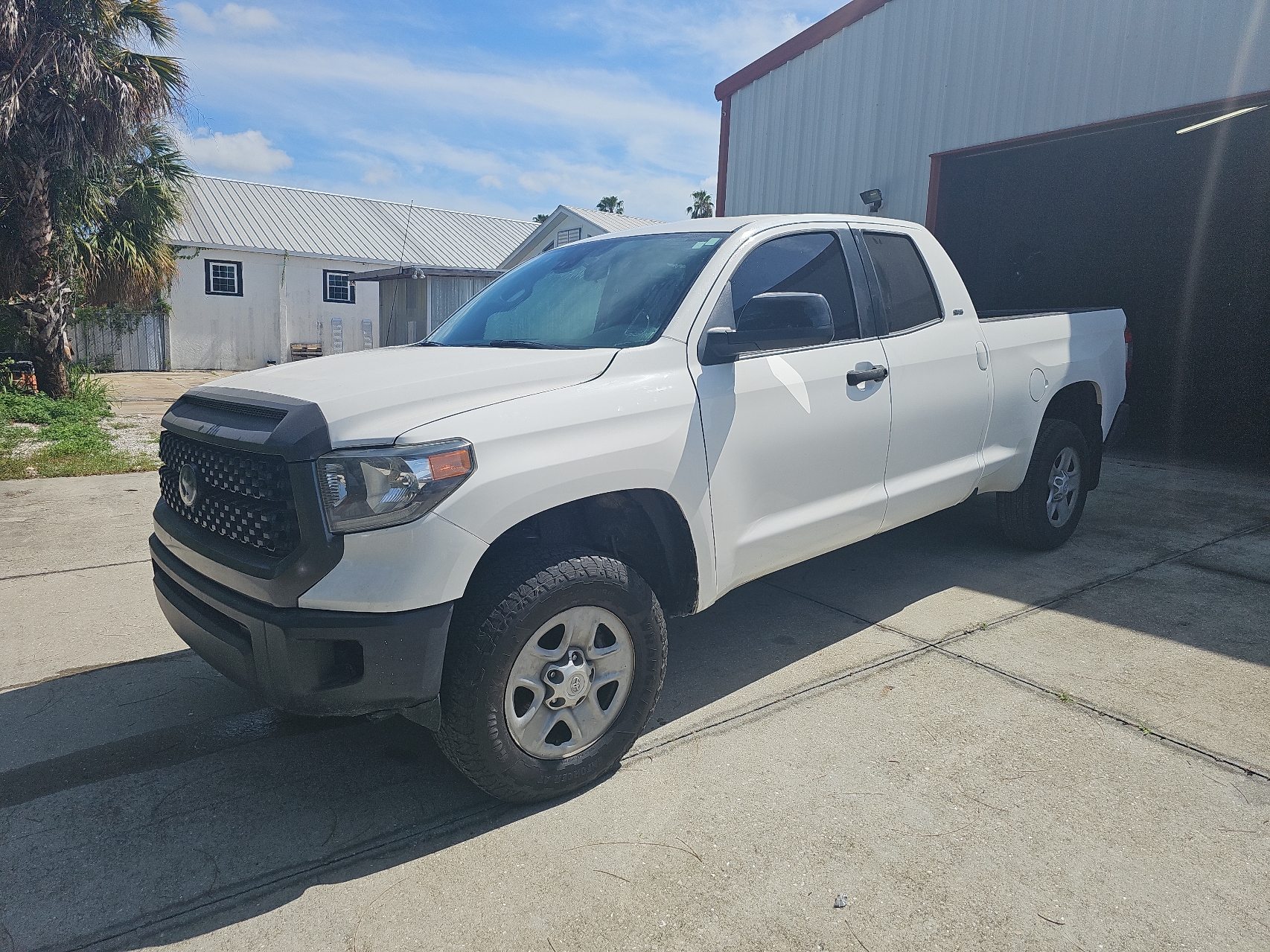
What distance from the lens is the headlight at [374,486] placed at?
2428 millimetres

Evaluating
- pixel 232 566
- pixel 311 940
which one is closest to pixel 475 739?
pixel 311 940

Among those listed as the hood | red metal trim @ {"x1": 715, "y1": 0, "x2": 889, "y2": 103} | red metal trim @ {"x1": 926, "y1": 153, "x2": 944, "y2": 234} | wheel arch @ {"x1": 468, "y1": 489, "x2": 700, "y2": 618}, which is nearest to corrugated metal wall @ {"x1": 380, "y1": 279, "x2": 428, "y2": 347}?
red metal trim @ {"x1": 715, "y1": 0, "x2": 889, "y2": 103}

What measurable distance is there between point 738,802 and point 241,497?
1.82 meters

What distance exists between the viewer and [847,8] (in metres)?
11.3

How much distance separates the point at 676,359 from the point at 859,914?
1.83m

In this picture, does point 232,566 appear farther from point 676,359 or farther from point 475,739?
point 676,359

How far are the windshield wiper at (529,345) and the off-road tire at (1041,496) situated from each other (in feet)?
10.1

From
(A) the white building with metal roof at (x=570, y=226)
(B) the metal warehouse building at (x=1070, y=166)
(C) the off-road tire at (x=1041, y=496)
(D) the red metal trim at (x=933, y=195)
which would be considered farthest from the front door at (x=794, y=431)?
(A) the white building with metal roof at (x=570, y=226)

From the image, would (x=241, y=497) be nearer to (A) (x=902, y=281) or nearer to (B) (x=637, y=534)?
(B) (x=637, y=534)

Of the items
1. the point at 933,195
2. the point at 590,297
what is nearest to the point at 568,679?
the point at 590,297

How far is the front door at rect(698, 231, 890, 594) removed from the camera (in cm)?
325

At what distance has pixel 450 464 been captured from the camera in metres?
2.48

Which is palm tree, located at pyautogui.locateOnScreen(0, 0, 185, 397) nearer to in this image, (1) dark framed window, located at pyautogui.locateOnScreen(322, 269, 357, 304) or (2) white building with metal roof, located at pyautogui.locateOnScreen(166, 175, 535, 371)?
(2) white building with metal roof, located at pyautogui.locateOnScreen(166, 175, 535, 371)

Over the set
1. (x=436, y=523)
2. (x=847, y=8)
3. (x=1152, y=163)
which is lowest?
(x=436, y=523)
